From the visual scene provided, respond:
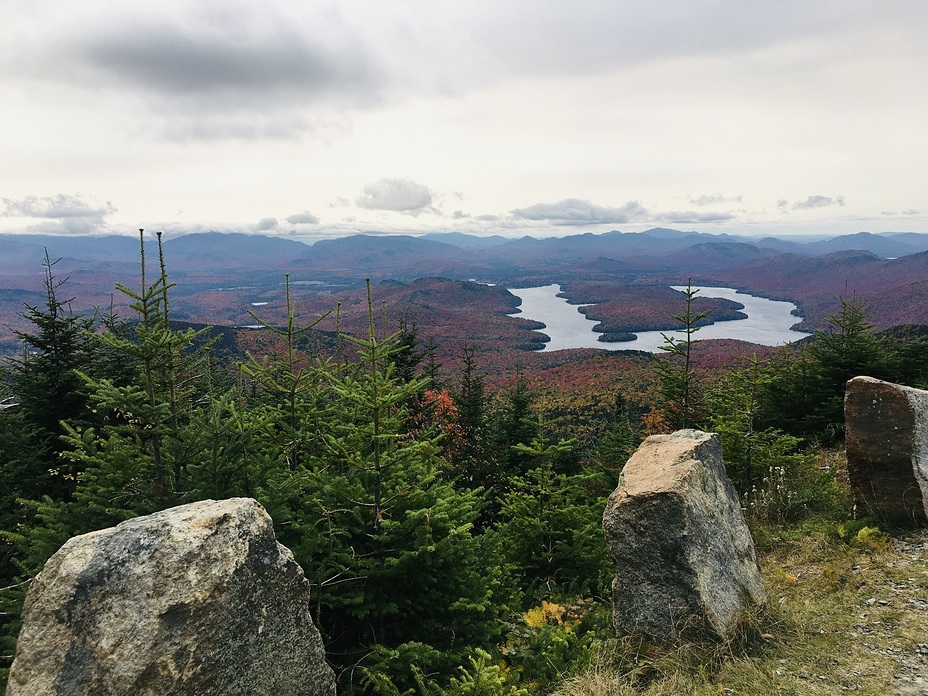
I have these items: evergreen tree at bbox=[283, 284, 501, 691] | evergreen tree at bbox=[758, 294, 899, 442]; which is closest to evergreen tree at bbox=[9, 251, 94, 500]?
evergreen tree at bbox=[283, 284, 501, 691]

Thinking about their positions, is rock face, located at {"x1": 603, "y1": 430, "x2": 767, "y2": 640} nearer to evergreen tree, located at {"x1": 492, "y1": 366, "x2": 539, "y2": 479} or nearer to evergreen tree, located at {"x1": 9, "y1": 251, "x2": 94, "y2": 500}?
evergreen tree, located at {"x1": 492, "y1": 366, "x2": 539, "y2": 479}

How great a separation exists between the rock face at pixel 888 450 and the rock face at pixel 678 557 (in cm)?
275

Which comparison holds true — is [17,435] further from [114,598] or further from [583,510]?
[583,510]

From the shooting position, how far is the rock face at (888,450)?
7422 millimetres

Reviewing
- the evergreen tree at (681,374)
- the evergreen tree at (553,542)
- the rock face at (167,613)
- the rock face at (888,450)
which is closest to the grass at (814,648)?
the rock face at (888,450)

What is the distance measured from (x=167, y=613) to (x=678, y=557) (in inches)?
205

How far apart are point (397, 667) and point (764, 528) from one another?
22.1ft

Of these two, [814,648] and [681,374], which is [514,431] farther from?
[814,648]

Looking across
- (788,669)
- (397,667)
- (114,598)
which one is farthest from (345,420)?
(788,669)

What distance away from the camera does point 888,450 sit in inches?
299

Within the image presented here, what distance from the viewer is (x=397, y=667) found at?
17.2 feet

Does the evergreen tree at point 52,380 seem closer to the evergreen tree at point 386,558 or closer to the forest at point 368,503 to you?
the forest at point 368,503

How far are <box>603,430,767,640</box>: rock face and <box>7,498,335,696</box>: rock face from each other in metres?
3.92

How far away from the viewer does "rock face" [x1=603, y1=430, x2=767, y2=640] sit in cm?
577
